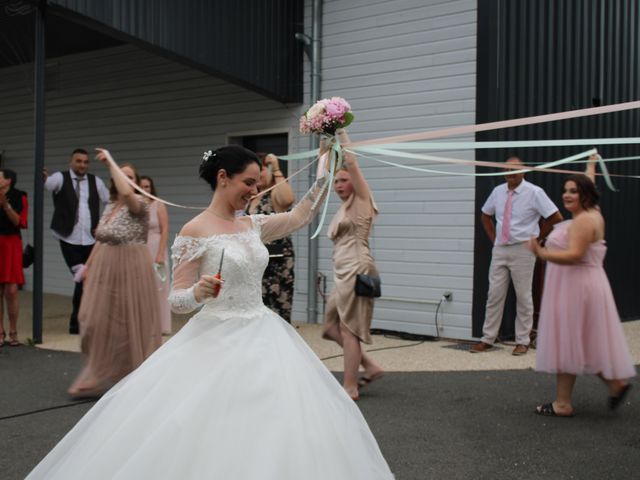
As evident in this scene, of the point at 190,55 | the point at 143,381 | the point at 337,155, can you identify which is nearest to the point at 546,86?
the point at 190,55

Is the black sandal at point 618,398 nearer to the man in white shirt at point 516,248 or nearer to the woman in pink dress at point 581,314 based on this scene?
the woman in pink dress at point 581,314

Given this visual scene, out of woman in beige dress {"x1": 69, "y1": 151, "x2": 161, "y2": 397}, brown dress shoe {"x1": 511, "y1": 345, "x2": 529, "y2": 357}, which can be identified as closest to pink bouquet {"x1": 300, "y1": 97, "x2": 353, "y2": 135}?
woman in beige dress {"x1": 69, "y1": 151, "x2": 161, "y2": 397}

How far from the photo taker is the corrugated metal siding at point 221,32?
7.39 meters

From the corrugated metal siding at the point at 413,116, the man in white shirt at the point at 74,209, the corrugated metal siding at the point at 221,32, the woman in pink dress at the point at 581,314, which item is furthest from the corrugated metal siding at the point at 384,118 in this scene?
the woman in pink dress at the point at 581,314

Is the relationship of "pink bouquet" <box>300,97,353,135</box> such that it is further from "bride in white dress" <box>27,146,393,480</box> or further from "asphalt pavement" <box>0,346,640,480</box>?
"asphalt pavement" <box>0,346,640,480</box>

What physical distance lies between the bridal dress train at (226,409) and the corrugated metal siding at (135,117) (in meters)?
7.04

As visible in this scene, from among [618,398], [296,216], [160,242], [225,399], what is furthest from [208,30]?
[225,399]

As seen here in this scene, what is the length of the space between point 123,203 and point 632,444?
4.23 metres

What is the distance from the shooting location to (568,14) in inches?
351

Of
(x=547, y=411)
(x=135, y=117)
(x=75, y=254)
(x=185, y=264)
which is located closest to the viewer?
(x=185, y=264)

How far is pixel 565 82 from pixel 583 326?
5.20 meters

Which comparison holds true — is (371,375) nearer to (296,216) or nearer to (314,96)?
(296,216)

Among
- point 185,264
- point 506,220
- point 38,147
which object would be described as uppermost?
point 38,147

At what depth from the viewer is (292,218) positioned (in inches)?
136
